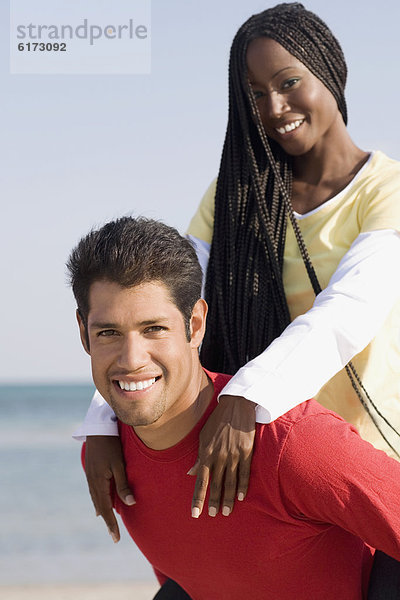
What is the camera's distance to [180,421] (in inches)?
81.4

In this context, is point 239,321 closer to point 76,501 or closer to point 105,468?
point 105,468

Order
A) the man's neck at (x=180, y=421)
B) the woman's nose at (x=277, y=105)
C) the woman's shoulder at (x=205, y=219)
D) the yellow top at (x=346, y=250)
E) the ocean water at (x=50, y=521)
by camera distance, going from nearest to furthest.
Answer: the man's neck at (x=180, y=421) → the yellow top at (x=346, y=250) → the woman's nose at (x=277, y=105) → the woman's shoulder at (x=205, y=219) → the ocean water at (x=50, y=521)

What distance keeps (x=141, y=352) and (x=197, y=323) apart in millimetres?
200

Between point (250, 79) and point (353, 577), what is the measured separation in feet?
4.48

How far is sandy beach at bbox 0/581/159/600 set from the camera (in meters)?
5.91

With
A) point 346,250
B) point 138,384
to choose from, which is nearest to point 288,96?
point 346,250

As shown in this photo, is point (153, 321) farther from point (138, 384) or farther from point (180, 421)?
point (180, 421)

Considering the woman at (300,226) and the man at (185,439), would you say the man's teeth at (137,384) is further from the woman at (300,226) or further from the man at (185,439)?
the woman at (300,226)

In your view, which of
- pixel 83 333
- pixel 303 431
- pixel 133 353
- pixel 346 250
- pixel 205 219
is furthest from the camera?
pixel 205 219

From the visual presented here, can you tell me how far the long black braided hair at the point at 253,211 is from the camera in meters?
2.51

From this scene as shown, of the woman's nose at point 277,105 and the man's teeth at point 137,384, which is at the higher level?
the woman's nose at point 277,105

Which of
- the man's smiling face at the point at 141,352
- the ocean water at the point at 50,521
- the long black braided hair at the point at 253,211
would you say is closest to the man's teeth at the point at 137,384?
the man's smiling face at the point at 141,352

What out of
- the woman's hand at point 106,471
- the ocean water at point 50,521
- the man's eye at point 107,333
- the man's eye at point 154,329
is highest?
the man's eye at point 154,329

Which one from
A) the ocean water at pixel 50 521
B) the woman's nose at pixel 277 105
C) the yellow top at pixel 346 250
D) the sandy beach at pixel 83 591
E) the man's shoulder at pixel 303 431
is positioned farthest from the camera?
the ocean water at pixel 50 521
